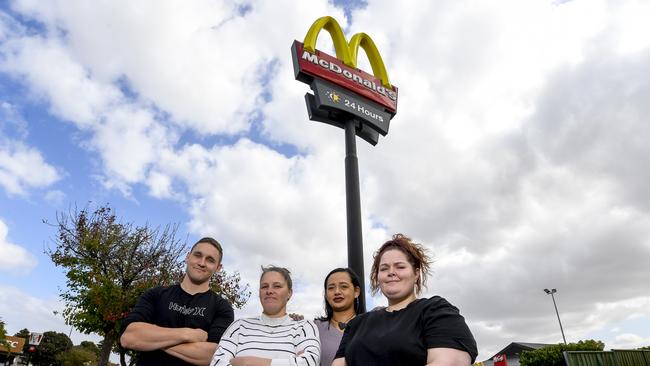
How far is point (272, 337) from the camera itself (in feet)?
10.3

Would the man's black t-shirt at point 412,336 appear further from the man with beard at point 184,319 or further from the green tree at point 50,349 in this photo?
the green tree at point 50,349

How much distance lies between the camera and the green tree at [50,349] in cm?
5367

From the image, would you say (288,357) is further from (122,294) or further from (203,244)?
(122,294)

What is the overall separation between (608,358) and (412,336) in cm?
1776

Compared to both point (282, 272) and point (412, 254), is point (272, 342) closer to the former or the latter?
point (282, 272)

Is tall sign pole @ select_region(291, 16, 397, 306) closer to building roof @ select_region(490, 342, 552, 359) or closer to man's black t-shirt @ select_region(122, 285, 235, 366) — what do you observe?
man's black t-shirt @ select_region(122, 285, 235, 366)

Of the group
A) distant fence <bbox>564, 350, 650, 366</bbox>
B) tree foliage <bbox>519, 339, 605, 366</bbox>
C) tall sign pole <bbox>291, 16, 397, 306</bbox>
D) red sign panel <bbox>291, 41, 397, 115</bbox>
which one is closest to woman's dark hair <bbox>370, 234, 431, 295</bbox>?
tall sign pole <bbox>291, 16, 397, 306</bbox>

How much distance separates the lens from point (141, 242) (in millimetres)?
19625

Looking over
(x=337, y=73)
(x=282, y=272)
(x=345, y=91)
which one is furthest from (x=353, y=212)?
(x=282, y=272)

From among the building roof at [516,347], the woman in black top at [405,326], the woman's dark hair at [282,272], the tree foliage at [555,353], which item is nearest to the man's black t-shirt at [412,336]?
the woman in black top at [405,326]

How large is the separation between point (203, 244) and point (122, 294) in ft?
53.9

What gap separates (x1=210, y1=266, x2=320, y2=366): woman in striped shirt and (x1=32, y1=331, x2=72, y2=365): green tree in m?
61.3

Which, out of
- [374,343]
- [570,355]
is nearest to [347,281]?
[374,343]

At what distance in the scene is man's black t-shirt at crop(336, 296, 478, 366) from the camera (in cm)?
207
